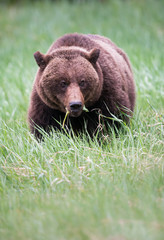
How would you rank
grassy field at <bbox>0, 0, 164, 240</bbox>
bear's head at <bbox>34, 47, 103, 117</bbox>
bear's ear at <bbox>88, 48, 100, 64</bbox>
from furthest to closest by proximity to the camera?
A: bear's ear at <bbox>88, 48, 100, 64</bbox> < bear's head at <bbox>34, 47, 103, 117</bbox> < grassy field at <bbox>0, 0, 164, 240</bbox>

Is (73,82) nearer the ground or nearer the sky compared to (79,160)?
nearer the sky

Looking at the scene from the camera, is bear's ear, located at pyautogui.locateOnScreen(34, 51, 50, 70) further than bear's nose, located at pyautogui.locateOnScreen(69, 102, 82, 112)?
Yes

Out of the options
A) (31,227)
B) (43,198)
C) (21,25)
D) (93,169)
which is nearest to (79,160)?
(93,169)

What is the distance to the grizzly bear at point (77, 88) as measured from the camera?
14.3 ft

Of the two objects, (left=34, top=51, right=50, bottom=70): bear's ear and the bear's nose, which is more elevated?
(left=34, top=51, right=50, bottom=70): bear's ear

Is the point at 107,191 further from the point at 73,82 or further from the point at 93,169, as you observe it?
the point at 73,82

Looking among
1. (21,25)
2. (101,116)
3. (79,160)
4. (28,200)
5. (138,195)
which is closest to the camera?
(138,195)

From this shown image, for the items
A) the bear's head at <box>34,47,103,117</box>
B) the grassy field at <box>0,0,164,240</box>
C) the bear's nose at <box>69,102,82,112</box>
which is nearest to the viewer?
the grassy field at <box>0,0,164,240</box>

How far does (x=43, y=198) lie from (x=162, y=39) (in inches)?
354

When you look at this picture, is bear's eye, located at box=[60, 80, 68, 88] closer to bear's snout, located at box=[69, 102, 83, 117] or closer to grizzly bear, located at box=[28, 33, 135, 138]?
grizzly bear, located at box=[28, 33, 135, 138]

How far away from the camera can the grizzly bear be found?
436cm

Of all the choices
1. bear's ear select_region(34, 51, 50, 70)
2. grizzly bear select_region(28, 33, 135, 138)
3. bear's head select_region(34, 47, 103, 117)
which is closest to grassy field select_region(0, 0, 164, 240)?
grizzly bear select_region(28, 33, 135, 138)

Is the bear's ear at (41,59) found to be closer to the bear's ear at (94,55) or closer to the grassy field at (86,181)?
the bear's ear at (94,55)

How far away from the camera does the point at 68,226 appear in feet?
8.41
